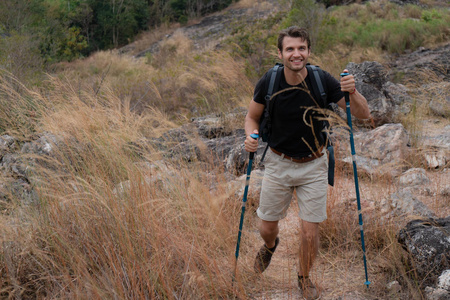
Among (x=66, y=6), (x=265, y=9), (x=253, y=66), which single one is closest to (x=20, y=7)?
(x=66, y=6)

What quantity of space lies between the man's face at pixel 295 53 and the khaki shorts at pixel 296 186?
0.61 meters

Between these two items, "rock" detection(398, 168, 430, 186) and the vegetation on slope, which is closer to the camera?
the vegetation on slope

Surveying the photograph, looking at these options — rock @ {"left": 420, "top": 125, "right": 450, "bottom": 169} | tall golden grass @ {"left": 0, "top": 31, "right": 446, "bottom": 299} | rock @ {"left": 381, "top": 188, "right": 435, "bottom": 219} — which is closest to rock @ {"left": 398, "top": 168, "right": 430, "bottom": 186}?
rock @ {"left": 420, "top": 125, "right": 450, "bottom": 169}

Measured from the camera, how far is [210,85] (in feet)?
26.6

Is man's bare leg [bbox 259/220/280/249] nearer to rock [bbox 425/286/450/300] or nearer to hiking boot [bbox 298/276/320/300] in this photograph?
hiking boot [bbox 298/276/320/300]

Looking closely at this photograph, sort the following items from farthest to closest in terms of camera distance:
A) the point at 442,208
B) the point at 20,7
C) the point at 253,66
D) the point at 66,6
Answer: the point at 66,6
the point at 20,7
the point at 253,66
the point at 442,208

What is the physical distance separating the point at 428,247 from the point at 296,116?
125 cm

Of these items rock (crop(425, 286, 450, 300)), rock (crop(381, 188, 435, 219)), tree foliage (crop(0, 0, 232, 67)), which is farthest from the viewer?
tree foliage (crop(0, 0, 232, 67))

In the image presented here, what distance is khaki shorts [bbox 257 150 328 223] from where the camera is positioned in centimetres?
284

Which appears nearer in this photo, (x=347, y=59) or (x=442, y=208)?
(x=442, y=208)

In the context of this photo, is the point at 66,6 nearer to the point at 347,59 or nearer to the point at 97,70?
the point at 97,70

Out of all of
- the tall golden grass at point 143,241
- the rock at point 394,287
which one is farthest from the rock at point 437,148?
the rock at point 394,287

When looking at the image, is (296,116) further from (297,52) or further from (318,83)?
(297,52)

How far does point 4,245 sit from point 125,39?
23560 millimetres
